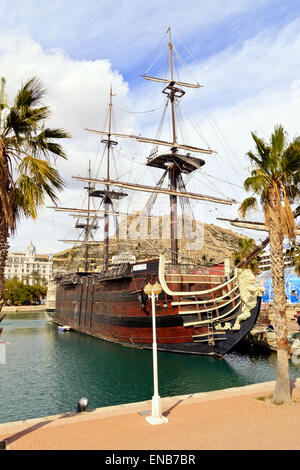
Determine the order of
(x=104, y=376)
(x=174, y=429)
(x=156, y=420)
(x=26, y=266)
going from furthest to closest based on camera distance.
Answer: (x=26, y=266), (x=104, y=376), (x=156, y=420), (x=174, y=429)

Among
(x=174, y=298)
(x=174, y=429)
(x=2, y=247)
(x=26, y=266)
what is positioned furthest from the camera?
(x=26, y=266)

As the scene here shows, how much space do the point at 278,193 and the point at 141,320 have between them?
17014 mm

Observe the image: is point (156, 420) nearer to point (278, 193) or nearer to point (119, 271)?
point (278, 193)

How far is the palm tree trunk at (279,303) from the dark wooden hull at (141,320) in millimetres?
9878

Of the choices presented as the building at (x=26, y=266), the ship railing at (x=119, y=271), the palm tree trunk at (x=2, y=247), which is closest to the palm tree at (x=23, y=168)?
the palm tree trunk at (x=2, y=247)

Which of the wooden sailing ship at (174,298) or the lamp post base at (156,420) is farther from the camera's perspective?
the wooden sailing ship at (174,298)

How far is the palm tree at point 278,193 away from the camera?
416 inches

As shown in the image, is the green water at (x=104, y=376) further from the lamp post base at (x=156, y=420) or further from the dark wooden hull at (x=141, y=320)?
the lamp post base at (x=156, y=420)

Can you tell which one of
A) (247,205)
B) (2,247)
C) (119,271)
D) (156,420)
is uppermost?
(247,205)

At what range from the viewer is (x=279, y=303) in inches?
416

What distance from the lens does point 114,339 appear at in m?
29.0

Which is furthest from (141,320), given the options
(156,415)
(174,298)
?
(156,415)
